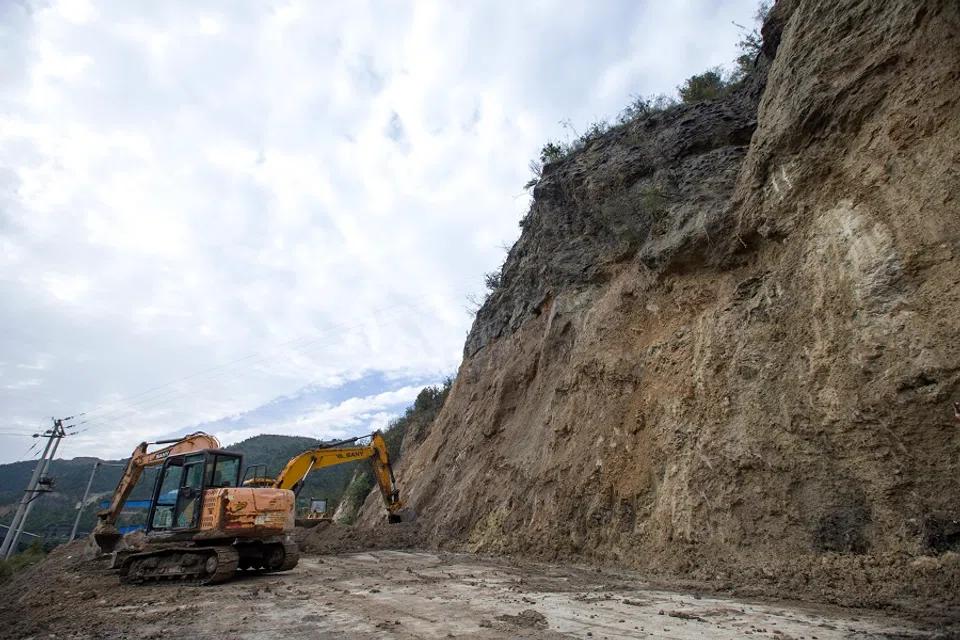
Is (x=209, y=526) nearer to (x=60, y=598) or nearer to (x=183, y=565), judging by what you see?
(x=183, y=565)

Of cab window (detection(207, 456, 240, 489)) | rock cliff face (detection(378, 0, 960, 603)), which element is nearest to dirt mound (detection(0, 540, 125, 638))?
cab window (detection(207, 456, 240, 489))

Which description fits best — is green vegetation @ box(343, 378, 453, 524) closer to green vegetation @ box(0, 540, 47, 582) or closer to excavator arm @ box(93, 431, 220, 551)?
excavator arm @ box(93, 431, 220, 551)

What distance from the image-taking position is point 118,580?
33.7 ft

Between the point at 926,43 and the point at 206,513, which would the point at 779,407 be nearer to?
the point at 926,43

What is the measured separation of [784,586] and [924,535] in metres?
1.67

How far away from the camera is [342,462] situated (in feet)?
50.0

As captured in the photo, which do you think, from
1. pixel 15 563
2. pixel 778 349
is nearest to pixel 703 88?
pixel 778 349

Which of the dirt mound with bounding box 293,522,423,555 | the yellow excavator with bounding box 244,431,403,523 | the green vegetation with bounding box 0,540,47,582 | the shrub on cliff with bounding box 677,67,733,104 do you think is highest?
the shrub on cliff with bounding box 677,67,733,104

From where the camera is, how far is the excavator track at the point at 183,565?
912 cm

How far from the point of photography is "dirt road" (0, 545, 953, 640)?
186 inches

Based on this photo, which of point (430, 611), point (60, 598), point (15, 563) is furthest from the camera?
point (15, 563)

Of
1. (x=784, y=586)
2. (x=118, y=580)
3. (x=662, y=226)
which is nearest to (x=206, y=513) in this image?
(x=118, y=580)

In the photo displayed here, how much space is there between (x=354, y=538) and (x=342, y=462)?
2544 millimetres

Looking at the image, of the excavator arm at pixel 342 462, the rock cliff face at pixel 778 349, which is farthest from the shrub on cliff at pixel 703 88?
the excavator arm at pixel 342 462
